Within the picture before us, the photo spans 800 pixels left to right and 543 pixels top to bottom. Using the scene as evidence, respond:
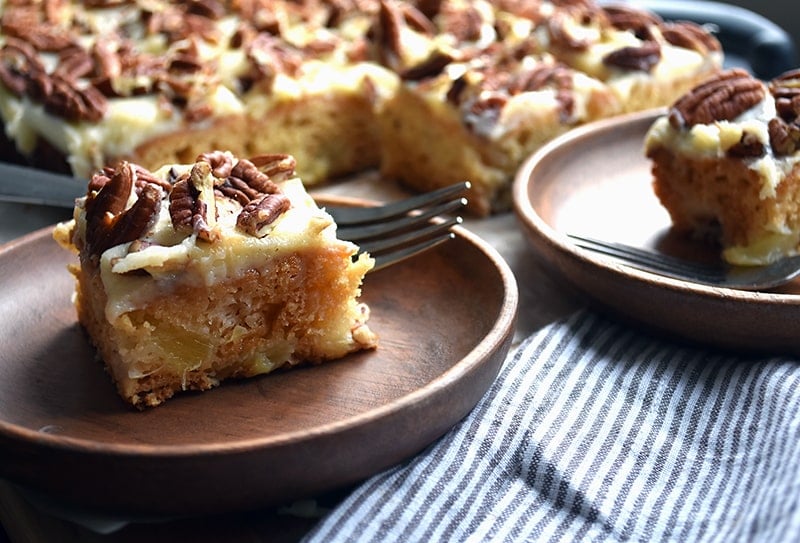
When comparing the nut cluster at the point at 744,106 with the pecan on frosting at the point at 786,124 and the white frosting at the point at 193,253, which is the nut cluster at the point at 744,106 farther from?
the white frosting at the point at 193,253

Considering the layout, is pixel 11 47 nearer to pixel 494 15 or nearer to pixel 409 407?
pixel 494 15

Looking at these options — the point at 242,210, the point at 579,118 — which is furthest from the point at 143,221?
the point at 579,118

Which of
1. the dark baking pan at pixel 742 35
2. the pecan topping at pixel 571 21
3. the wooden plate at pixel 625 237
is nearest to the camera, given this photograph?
the wooden plate at pixel 625 237

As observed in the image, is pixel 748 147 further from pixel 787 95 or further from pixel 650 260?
pixel 650 260

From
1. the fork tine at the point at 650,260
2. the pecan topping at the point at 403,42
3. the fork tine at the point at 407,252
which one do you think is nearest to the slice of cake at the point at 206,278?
the fork tine at the point at 407,252

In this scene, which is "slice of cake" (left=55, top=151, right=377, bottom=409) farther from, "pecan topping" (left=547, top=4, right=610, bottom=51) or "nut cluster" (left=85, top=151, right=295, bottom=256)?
"pecan topping" (left=547, top=4, right=610, bottom=51)
